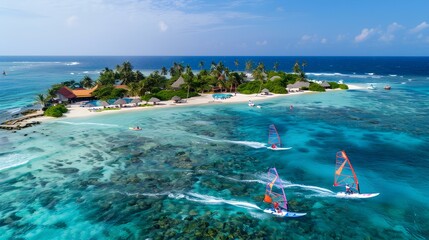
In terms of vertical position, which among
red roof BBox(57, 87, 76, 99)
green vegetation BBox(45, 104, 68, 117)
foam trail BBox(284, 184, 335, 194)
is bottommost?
foam trail BBox(284, 184, 335, 194)

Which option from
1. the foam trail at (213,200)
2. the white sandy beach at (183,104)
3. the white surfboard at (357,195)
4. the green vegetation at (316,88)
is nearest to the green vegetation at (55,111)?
the white sandy beach at (183,104)

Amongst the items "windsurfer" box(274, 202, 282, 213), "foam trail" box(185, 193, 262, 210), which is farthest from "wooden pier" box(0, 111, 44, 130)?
"windsurfer" box(274, 202, 282, 213)

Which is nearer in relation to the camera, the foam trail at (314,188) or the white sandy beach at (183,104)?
the foam trail at (314,188)

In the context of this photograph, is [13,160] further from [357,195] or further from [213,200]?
[357,195]

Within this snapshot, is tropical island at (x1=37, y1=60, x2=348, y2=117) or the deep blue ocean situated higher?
tropical island at (x1=37, y1=60, x2=348, y2=117)

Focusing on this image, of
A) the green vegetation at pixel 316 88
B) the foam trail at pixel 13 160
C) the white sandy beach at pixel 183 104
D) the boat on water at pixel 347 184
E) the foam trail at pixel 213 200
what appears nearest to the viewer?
the foam trail at pixel 213 200

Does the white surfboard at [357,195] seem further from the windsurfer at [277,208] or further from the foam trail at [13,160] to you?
the foam trail at [13,160]

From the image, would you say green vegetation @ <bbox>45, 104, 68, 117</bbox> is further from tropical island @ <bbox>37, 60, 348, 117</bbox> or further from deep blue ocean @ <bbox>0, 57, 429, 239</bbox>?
deep blue ocean @ <bbox>0, 57, 429, 239</bbox>

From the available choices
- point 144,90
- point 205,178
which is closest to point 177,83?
point 144,90
